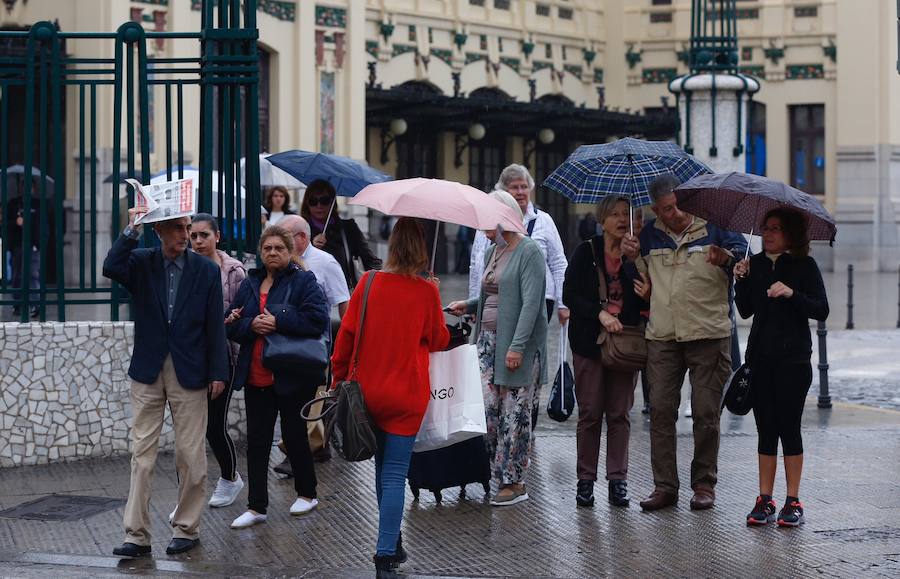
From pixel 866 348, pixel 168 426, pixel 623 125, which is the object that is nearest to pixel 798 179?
pixel 623 125

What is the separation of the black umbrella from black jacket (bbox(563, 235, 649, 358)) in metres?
0.56

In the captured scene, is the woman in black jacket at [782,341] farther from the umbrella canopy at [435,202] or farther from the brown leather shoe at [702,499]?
the umbrella canopy at [435,202]

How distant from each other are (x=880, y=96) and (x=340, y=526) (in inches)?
1348

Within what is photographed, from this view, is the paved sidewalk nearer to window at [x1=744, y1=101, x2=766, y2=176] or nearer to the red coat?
the red coat

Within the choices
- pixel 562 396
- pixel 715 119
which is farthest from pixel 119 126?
pixel 715 119

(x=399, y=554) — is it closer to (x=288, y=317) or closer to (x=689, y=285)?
(x=288, y=317)

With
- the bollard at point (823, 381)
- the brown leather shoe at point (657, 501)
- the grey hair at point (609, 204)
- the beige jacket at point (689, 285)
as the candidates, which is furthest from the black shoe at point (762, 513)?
the bollard at point (823, 381)

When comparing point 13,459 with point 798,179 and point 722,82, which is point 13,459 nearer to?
point 722,82

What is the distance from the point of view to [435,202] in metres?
7.12

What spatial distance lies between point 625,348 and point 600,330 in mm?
178

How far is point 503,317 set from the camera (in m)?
8.67

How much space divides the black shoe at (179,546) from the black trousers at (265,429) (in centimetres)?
56

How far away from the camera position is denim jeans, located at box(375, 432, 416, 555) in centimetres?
713

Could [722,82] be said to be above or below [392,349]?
above
